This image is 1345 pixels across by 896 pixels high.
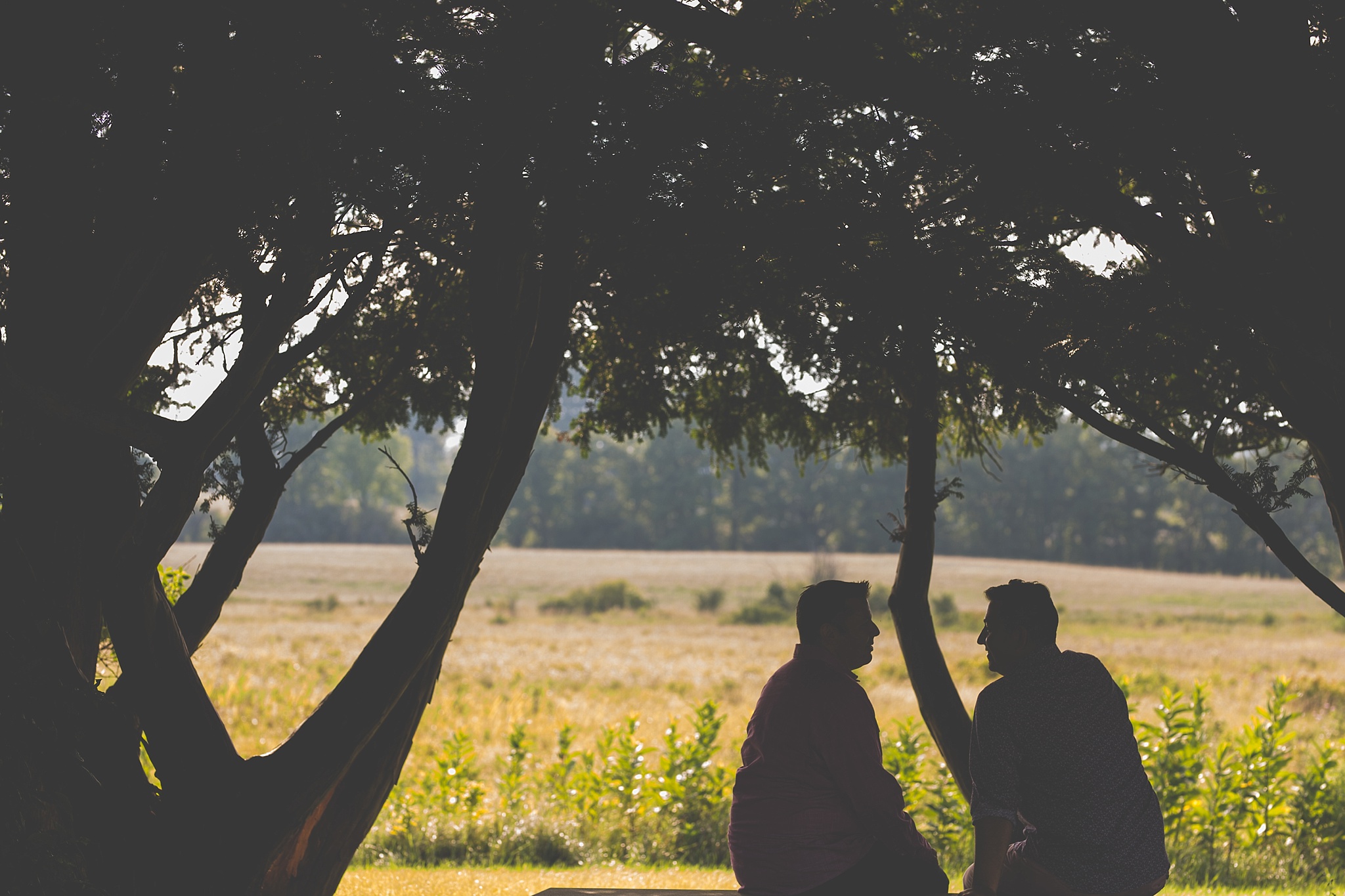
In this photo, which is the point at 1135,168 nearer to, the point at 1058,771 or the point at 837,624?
the point at 837,624

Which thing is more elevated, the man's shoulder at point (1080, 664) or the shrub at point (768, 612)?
the man's shoulder at point (1080, 664)

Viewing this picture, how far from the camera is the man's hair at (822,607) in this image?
148 inches

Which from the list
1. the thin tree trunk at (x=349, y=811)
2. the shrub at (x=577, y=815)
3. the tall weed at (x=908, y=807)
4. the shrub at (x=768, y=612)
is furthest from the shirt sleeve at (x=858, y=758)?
the shrub at (x=768, y=612)

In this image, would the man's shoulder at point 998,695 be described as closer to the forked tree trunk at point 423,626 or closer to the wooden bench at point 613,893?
the wooden bench at point 613,893

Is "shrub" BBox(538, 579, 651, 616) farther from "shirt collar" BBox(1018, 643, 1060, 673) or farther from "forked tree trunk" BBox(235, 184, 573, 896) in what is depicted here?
"shirt collar" BBox(1018, 643, 1060, 673)

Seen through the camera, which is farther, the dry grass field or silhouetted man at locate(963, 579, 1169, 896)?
the dry grass field

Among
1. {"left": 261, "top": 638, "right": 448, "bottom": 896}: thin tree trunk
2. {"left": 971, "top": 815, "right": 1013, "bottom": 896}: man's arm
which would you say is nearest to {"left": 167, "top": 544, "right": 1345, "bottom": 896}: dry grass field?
{"left": 261, "top": 638, "right": 448, "bottom": 896}: thin tree trunk

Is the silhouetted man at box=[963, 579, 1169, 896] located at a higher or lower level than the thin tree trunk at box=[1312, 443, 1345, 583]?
lower

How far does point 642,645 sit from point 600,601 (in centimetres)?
1337

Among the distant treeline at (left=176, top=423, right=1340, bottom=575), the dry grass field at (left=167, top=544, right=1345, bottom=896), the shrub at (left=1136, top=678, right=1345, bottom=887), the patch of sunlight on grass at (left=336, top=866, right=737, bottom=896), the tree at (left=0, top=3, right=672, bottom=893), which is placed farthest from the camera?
the distant treeline at (left=176, top=423, right=1340, bottom=575)

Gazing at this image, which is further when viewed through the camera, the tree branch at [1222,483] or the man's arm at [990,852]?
the tree branch at [1222,483]

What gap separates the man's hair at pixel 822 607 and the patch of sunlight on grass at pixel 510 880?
4.03m

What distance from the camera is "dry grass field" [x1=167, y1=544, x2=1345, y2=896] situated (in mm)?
→ 23500

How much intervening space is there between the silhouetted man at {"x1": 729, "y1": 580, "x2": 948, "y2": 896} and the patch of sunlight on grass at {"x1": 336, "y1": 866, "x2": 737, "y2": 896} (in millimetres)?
3779
